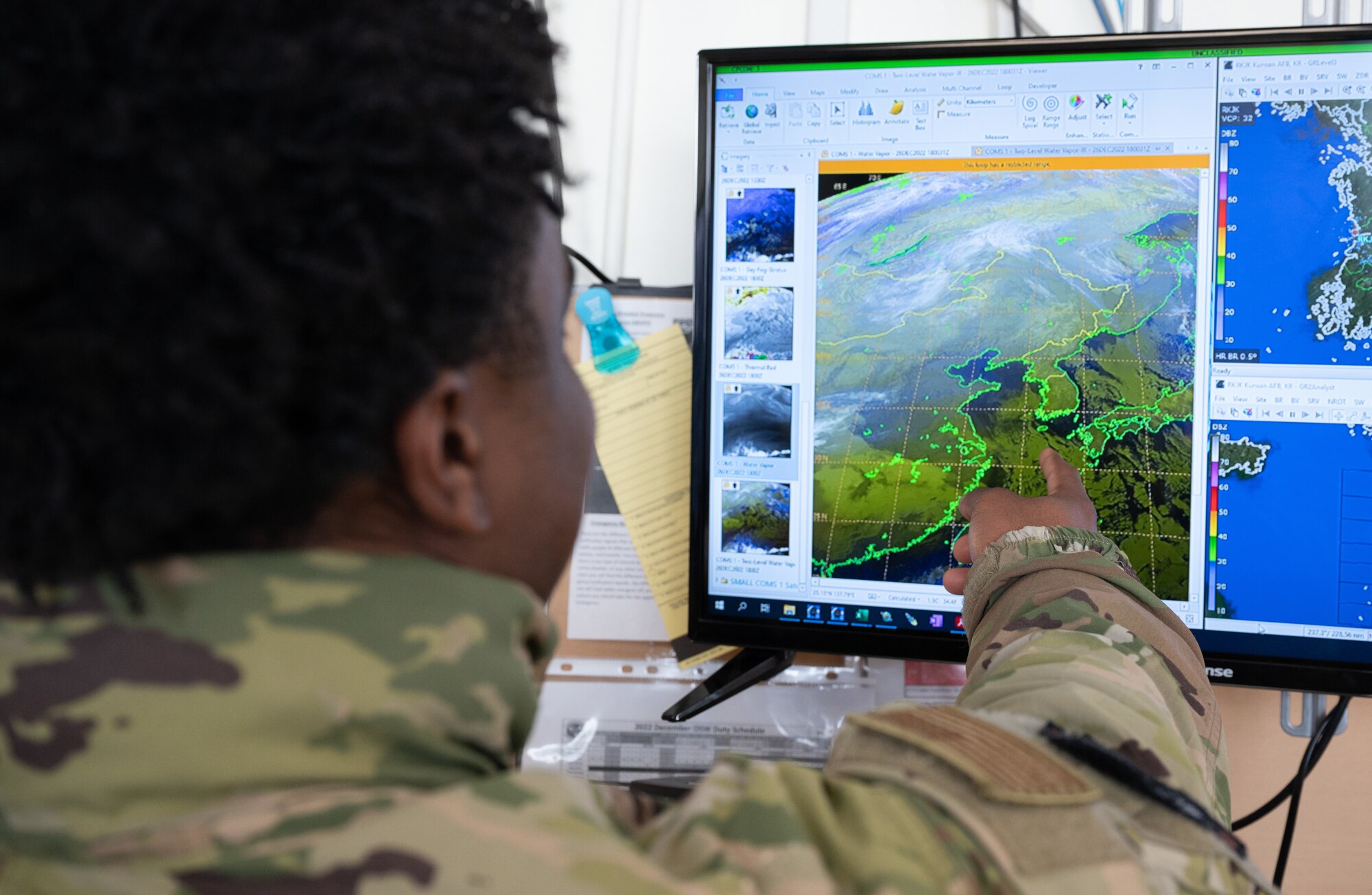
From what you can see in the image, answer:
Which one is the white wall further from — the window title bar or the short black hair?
the short black hair

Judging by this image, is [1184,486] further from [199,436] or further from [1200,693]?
[199,436]

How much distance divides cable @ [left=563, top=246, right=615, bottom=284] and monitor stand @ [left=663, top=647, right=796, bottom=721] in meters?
0.37

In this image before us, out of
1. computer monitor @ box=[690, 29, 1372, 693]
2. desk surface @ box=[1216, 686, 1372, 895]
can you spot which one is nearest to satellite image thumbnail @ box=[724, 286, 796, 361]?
computer monitor @ box=[690, 29, 1372, 693]

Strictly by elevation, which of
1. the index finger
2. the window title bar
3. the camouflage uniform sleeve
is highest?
the window title bar

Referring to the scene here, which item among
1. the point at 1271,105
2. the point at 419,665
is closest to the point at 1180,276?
the point at 1271,105

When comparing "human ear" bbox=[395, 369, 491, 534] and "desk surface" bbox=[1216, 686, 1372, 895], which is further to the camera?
"desk surface" bbox=[1216, 686, 1372, 895]

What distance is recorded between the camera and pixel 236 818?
0.31 metres

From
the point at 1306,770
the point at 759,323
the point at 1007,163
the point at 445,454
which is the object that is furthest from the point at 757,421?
the point at 1306,770

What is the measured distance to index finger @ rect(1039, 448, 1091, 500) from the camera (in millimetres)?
667

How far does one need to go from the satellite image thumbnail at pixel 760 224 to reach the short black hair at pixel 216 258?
0.40 meters

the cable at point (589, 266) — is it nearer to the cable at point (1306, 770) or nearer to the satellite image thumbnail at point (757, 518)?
the satellite image thumbnail at point (757, 518)

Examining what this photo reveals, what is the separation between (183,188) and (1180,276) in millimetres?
658

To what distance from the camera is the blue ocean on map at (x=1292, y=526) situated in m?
0.64

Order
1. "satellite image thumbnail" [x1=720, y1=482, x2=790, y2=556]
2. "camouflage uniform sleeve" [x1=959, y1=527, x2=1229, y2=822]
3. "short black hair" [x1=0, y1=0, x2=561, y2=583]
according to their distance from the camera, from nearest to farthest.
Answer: "short black hair" [x1=0, y1=0, x2=561, y2=583] < "camouflage uniform sleeve" [x1=959, y1=527, x2=1229, y2=822] < "satellite image thumbnail" [x1=720, y1=482, x2=790, y2=556]
